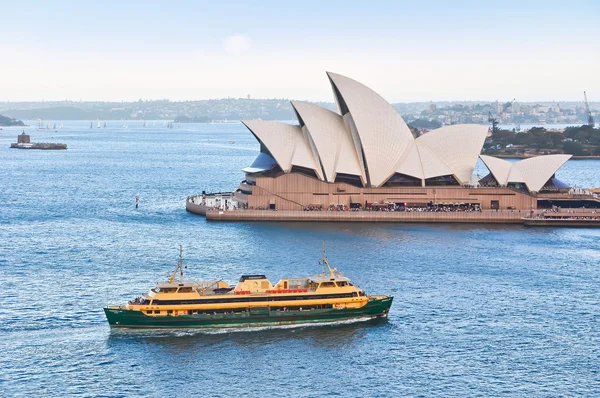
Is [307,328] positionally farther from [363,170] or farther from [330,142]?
[330,142]

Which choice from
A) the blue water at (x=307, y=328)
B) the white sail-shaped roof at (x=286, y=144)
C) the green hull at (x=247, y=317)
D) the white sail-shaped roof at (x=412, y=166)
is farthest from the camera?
the white sail-shaped roof at (x=412, y=166)

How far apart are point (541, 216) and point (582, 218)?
3170 millimetres

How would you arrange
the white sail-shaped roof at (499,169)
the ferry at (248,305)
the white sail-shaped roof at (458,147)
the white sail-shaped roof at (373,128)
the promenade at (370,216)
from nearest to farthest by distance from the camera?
the ferry at (248,305)
the promenade at (370,216)
the white sail-shaped roof at (373,128)
the white sail-shaped roof at (499,169)
the white sail-shaped roof at (458,147)

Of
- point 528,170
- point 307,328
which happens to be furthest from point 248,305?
point 528,170

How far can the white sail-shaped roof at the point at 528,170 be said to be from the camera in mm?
67250

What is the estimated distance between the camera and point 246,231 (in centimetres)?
5847

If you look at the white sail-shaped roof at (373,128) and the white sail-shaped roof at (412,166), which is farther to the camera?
the white sail-shaped roof at (412,166)

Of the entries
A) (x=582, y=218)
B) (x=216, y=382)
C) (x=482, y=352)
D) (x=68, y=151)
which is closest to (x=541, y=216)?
(x=582, y=218)

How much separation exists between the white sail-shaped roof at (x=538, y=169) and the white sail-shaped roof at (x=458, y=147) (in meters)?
3.74

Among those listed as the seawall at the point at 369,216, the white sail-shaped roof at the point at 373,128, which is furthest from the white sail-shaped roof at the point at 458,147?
the seawall at the point at 369,216

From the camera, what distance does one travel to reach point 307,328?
36.1 meters

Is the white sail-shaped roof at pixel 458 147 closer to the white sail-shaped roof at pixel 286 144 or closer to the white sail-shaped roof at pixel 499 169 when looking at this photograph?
the white sail-shaped roof at pixel 499 169

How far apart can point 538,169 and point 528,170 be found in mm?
809

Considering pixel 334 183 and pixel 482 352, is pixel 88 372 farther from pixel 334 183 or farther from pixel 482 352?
pixel 334 183
